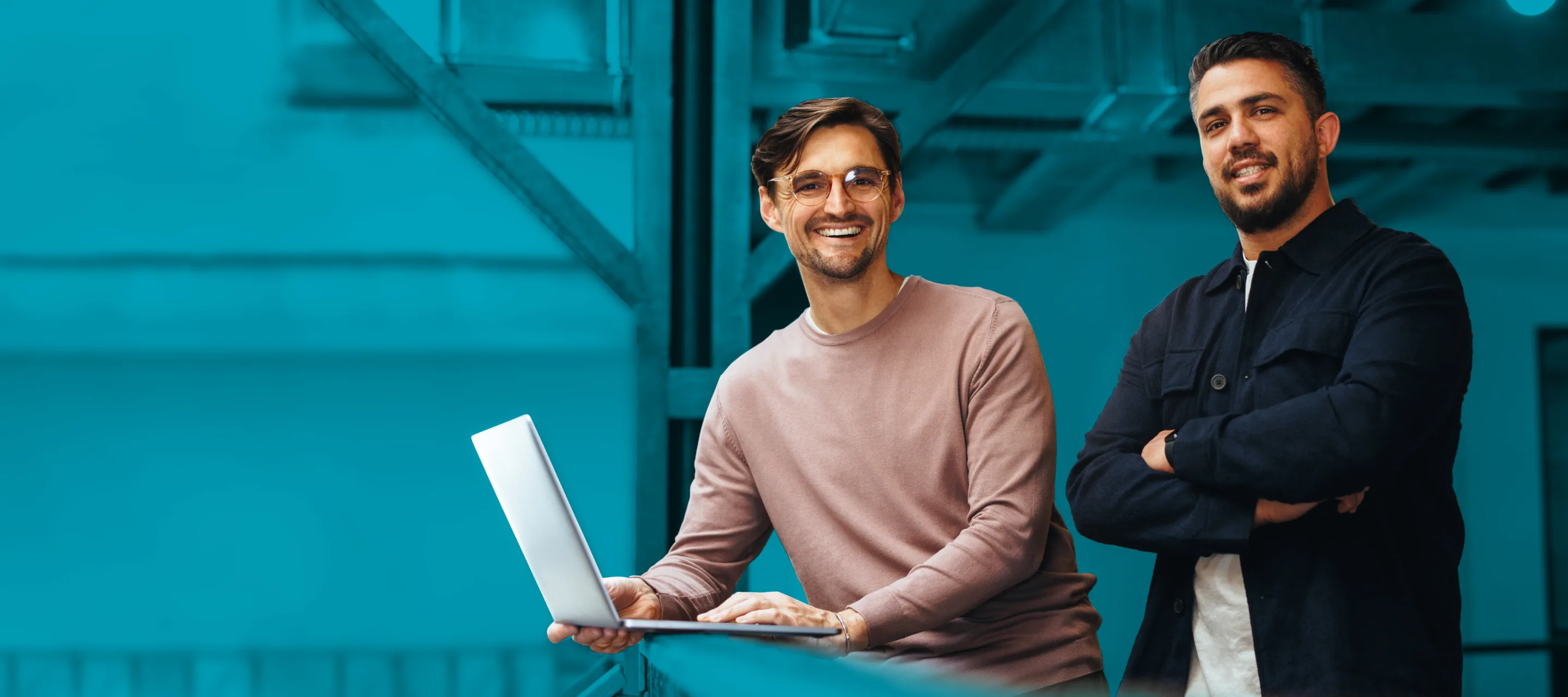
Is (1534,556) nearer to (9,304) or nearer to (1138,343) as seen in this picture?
(1138,343)

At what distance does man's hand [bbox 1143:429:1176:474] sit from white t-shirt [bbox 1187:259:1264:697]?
0.13 m

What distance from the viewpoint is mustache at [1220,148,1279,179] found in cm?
146

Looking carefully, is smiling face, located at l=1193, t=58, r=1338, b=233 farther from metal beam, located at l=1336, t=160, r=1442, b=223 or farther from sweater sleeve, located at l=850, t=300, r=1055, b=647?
metal beam, located at l=1336, t=160, r=1442, b=223

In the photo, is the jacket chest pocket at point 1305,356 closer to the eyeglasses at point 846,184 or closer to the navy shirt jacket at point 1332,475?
the navy shirt jacket at point 1332,475

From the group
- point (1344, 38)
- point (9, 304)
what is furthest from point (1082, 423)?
point (9, 304)

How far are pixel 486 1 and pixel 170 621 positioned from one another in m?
10.0

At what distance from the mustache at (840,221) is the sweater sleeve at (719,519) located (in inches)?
13.9

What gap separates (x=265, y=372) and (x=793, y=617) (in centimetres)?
1204

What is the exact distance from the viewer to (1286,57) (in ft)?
4.79

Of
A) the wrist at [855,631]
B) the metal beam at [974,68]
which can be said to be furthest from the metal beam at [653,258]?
the wrist at [855,631]

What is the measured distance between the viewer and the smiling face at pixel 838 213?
1.71 meters

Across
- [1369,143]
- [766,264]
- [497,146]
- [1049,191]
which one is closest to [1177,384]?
[766,264]

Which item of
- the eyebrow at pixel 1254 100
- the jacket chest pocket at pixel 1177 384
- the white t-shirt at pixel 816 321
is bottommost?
the jacket chest pocket at pixel 1177 384

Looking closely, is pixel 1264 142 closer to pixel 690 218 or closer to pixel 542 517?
pixel 542 517
